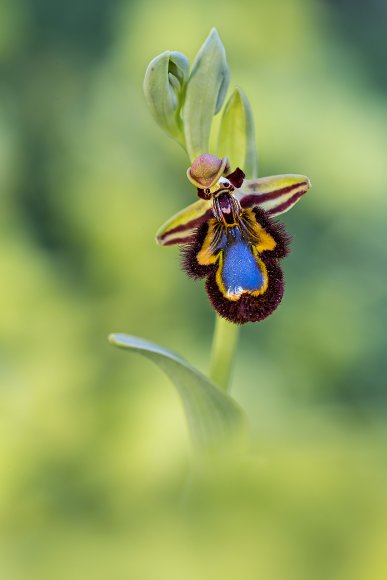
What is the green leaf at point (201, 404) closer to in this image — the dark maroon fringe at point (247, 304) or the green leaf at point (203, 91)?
the dark maroon fringe at point (247, 304)

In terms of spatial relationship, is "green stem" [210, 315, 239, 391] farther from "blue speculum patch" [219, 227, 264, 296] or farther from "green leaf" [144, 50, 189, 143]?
"green leaf" [144, 50, 189, 143]

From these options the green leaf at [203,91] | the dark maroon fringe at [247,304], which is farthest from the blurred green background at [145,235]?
the green leaf at [203,91]

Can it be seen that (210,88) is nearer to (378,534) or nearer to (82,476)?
(378,534)

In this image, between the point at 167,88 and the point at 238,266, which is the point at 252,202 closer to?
the point at 238,266

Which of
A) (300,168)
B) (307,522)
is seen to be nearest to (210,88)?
(307,522)

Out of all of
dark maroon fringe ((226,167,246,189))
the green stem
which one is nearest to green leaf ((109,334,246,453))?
the green stem

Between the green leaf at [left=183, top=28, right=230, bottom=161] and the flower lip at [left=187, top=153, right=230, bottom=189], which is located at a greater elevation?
the green leaf at [left=183, top=28, right=230, bottom=161]

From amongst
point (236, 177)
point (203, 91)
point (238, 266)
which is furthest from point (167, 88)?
point (238, 266)
